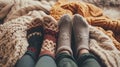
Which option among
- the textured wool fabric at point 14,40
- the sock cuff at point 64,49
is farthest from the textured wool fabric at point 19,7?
the sock cuff at point 64,49

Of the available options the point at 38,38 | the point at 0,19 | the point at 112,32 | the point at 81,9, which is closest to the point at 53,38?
the point at 38,38

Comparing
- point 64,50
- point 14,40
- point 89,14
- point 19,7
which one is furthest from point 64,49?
point 19,7

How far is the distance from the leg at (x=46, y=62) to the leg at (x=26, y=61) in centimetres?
4

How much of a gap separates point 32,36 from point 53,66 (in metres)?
0.27

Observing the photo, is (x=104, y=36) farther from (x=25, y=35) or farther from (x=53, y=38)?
(x=25, y=35)

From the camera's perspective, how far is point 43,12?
5.29ft

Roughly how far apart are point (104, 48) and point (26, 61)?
34 centimetres

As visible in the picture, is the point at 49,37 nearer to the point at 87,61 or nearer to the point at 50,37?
the point at 50,37

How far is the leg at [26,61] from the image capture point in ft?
3.41

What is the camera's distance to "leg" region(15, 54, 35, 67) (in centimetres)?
104

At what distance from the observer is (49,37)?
123 cm

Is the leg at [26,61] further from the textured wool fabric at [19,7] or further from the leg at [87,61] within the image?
the textured wool fabric at [19,7]

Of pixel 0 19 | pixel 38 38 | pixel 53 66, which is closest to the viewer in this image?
pixel 53 66

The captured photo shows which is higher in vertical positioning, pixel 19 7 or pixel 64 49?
pixel 64 49
